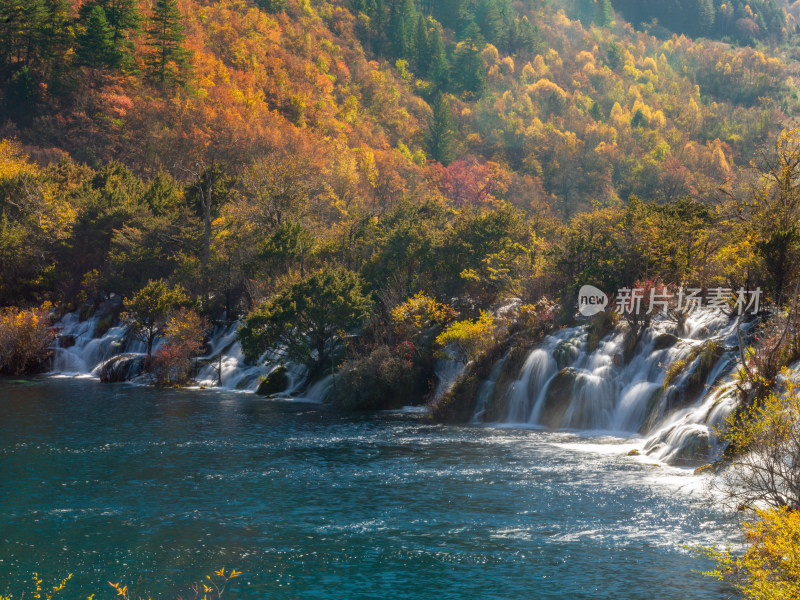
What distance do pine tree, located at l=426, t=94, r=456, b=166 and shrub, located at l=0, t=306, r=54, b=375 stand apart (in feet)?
330

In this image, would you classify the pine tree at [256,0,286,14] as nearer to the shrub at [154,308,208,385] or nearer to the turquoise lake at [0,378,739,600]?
the shrub at [154,308,208,385]

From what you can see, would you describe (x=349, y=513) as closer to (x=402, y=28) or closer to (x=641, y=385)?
(x=641, y=385)

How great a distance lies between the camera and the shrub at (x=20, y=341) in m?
63.0

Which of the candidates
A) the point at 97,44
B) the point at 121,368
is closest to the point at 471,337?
the point at 121,368

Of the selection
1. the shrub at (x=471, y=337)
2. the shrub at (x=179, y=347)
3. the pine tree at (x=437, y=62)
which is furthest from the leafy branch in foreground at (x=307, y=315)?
the pine tree at (x=437, y=62)

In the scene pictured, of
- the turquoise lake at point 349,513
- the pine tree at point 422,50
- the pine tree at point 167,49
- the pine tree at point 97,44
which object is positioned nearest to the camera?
the turquoise lake at point 349,513

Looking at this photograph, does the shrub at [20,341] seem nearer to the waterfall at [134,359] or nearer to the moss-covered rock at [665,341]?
the waterfall at [134,359]

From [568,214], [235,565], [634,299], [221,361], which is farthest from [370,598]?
[568,214]

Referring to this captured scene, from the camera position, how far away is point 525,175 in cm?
14838

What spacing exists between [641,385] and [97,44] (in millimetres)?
95433

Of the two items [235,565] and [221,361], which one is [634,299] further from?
[221,361]

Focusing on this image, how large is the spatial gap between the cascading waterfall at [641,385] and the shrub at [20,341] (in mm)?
40146

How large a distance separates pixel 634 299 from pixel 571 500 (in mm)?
18526

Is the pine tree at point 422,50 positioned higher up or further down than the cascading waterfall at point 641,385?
higher up
